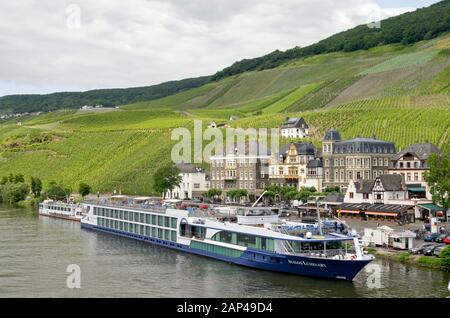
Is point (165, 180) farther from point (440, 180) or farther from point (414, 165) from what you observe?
point (440, 180)

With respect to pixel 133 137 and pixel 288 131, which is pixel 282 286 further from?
pixel 133 137

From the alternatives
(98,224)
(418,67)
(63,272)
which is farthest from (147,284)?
(418,67)

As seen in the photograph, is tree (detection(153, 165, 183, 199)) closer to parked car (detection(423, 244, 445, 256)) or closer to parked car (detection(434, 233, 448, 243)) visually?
parked car (detection(434, 233, 448, 243))

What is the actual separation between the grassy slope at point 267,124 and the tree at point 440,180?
31.9 meters

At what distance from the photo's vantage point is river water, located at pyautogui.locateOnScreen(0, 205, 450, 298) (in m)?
40.1

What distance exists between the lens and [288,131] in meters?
131

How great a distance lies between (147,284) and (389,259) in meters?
18.7

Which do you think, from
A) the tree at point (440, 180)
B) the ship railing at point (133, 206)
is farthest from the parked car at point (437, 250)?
the ship railing at point (133, 206)

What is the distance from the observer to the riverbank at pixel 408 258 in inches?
1780

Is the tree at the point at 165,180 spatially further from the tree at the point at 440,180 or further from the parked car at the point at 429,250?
the parked car at the point at 429,250

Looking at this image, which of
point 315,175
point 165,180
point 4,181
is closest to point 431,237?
point 315,175

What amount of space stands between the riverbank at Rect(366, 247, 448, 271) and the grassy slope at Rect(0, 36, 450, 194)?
50810 mm

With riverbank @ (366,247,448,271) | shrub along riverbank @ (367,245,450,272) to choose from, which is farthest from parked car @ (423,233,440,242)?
shrub along riverbank @ (367,245,450,272)

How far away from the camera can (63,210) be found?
97188mm
